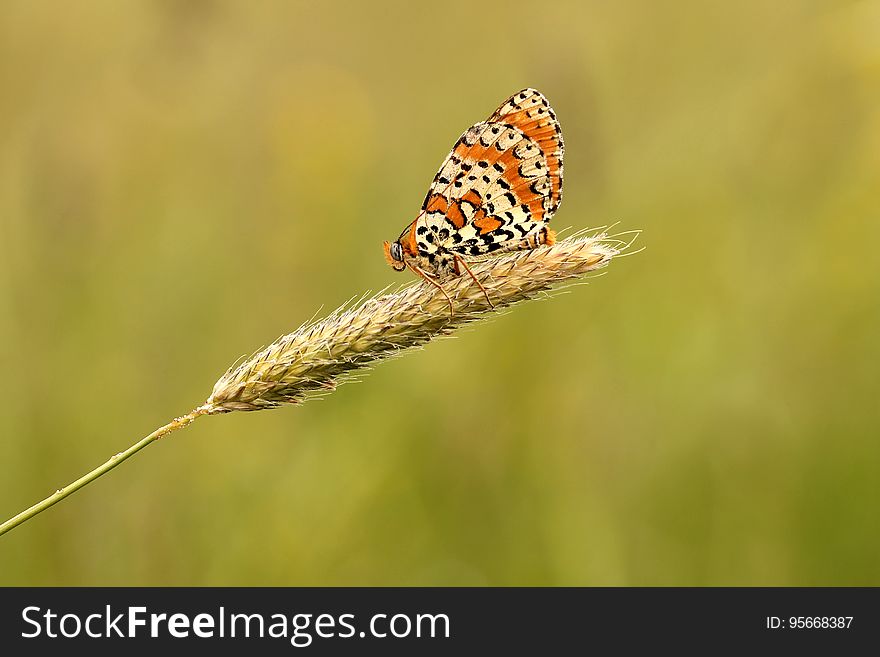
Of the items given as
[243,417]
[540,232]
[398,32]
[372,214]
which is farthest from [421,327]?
[398,32]

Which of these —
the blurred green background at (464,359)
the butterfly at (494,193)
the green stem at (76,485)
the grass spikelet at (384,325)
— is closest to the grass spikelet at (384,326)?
the grass spikelet at (384,325)

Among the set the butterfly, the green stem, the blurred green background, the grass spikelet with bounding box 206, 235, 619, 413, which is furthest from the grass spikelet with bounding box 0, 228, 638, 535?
the blurred green background

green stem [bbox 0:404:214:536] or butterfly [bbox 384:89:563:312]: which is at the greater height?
butterfly [bbox 384:89:563:312]

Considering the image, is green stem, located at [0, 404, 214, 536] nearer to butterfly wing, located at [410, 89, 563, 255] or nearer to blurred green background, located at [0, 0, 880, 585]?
butterfly wing, located at [410, 89, 563, 255]

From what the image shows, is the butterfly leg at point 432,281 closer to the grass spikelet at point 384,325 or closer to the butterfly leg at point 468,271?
the grass spikelet at point 384,325

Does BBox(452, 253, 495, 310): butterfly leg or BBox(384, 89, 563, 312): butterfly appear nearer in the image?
BBox(452, 253, 495, 310): butterfly leg

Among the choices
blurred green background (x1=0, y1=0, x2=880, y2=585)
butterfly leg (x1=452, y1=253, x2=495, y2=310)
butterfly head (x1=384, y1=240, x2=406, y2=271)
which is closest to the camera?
butterfly leg (x1=452, y1=253, x2=495, y2=310)

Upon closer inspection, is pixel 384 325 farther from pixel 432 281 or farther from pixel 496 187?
pixel 496 187

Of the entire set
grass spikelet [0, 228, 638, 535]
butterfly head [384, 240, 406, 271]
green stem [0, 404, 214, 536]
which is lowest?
green stem [0, 404, 214, 536]
